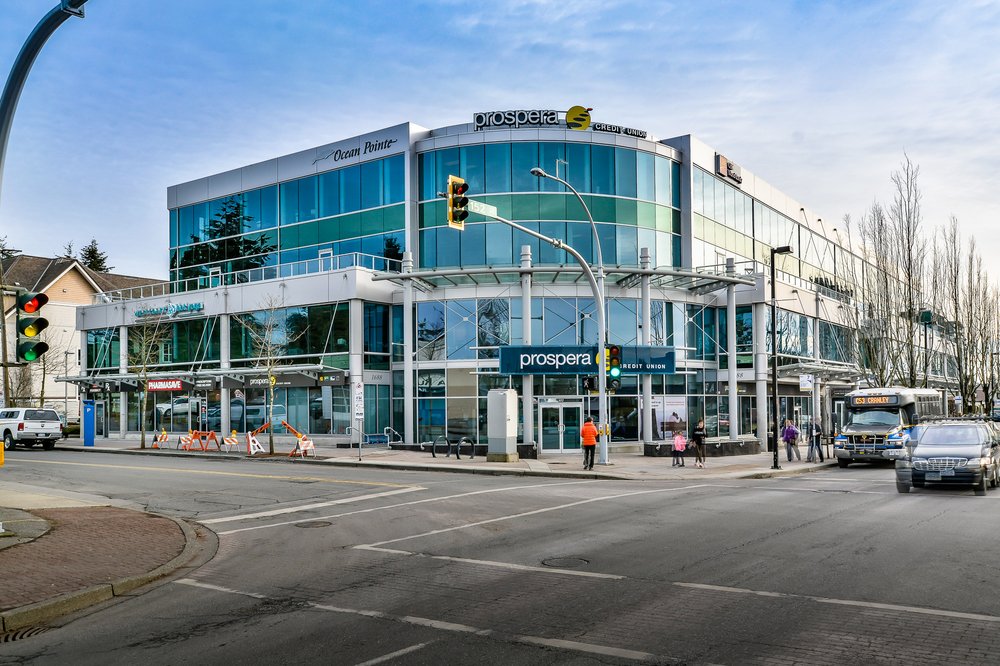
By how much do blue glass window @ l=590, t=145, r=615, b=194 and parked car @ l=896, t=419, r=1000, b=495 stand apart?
65.5 ft

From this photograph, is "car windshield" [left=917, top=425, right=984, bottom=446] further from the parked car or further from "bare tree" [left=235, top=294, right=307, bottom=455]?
"bare tree" [left=235, top=294, right=307, bottom=455]

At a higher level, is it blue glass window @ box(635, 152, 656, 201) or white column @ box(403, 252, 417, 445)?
blue glass window @ box(635, 152, 656, 201)

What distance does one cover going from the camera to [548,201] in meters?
37.5

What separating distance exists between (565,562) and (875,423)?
2317 centimetres

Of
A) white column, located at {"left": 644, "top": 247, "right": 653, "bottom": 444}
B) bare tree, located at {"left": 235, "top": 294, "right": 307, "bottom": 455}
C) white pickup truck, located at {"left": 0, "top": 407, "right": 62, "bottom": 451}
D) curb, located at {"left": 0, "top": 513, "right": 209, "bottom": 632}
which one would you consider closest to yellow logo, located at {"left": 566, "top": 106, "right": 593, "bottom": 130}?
white column, located at {"left": 644, "top": 247, "right": 653, "bottom": 444}

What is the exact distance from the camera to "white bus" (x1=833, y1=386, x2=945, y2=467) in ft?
96.0

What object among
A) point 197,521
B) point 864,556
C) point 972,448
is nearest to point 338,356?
point 197,521

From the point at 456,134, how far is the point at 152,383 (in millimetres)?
20927

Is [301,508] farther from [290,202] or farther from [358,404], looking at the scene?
[290,202]

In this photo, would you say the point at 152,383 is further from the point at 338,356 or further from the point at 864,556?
the point at 864,556

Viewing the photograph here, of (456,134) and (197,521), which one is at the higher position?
(456,134)

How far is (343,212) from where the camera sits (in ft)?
136

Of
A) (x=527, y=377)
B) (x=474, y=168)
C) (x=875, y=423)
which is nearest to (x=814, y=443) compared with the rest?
(x=875, y=423)

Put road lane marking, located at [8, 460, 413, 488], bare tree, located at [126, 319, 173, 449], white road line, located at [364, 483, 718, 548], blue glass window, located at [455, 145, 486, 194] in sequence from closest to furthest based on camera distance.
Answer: white road line, located at [364, 483, 718, 548] < road lane marking, located at [8, 460, 413, 488] < blue glass window, located at [455, 145, 486, 194] < bare tree, located at [126, 319, 173, 449]
